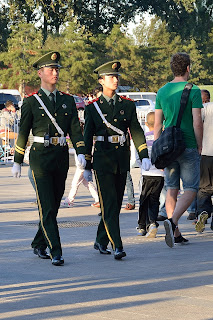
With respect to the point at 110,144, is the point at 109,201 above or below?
below

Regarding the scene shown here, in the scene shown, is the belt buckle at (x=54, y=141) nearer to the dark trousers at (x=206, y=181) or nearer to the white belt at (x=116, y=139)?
the white belt at (x=116, y=139)

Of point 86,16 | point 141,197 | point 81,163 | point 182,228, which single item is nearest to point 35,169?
point 81,163

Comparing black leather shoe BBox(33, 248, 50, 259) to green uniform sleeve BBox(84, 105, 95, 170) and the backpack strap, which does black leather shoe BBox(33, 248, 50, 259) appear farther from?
the backpack strap

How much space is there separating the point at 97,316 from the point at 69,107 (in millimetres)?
2929

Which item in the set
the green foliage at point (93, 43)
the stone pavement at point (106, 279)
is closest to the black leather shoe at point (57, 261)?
the stone pavement at point (106, 279)

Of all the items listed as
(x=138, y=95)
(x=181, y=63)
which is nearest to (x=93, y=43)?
(x=138, y=95)

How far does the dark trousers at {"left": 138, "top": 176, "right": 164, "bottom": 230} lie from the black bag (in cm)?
119

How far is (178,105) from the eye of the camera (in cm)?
872

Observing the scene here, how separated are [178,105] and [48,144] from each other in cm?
161

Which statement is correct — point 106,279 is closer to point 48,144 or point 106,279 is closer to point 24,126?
point 48,144

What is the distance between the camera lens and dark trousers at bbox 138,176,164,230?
9.89m

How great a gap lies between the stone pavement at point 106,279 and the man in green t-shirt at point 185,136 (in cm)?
45

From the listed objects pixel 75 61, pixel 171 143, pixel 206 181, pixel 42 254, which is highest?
pixel 75 61

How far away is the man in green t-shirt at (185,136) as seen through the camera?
8664 millimetres
